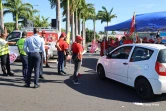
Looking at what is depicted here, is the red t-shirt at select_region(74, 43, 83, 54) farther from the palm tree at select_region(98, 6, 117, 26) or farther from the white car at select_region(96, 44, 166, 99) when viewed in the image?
the palm tree at select_region(98, 6, 117, 26)

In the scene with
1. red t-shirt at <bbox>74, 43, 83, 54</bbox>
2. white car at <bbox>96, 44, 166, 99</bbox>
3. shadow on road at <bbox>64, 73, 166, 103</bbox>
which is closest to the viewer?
white car at <bbox>96, 44, 166, 99</bbox>

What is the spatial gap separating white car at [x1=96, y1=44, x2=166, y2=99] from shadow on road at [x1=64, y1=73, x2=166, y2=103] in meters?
0.31

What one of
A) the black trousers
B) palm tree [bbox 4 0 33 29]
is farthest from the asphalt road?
palm tree [bbox 4 0 33 29]

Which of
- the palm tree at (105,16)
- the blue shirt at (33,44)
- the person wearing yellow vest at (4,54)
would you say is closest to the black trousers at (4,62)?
the person wearing yellow vest at (4,54)

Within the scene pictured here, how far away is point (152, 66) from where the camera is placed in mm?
5926

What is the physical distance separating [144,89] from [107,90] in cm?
136

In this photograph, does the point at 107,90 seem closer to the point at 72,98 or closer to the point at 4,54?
the point at 72,98

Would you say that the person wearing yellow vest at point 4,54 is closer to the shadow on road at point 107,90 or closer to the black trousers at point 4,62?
the black trousers at point 4,62

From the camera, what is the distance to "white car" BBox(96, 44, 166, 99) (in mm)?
5820

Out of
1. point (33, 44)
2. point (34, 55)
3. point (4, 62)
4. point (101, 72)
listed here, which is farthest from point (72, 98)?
point (4, 62)

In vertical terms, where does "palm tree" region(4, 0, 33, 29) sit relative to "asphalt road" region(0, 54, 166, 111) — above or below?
above

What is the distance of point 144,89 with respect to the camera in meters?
6.15

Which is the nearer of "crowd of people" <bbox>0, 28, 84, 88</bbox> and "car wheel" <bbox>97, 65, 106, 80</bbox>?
"crowd of people" <bbox>0, 28, 84, 88</bbox>

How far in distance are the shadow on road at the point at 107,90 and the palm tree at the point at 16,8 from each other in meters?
38.4
